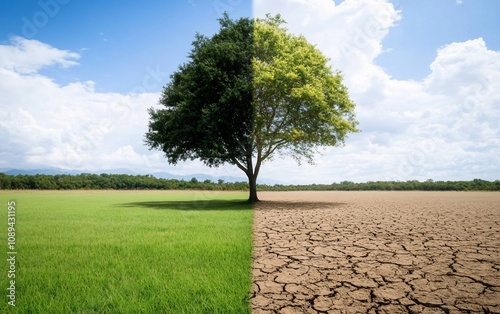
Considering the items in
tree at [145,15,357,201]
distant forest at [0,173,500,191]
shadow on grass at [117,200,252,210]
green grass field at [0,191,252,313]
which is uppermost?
tree at [145,15,357,201]

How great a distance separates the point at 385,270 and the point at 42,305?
17.6 ft

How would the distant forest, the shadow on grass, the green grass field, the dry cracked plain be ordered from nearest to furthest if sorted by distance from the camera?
1. the green grass field
2. the dry cracked plain
3. the shadow on grass
4. the distant forest

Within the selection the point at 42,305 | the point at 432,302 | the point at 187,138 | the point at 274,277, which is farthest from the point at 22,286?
the point at 187,138

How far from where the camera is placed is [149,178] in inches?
2606

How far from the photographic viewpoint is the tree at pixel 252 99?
792 inches

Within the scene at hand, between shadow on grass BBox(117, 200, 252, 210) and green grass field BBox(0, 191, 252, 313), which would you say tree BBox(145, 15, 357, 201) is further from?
green grass field BBox(0, 191, 252, 313)

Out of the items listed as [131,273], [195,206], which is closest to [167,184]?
[195,206]

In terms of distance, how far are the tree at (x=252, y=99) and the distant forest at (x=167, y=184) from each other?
34663 millimetres

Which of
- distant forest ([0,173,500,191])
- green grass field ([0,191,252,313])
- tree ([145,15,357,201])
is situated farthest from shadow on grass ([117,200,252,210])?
distant forest ([0,173,500,191])

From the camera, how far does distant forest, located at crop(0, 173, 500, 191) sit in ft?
177

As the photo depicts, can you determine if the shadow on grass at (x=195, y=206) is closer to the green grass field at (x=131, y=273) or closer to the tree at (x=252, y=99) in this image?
the tree at (x=252, y=99)

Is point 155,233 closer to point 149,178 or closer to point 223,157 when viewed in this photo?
point 223,157

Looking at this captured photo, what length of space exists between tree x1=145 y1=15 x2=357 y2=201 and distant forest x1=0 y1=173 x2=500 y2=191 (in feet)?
114

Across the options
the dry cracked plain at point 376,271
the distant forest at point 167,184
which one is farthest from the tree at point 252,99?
the distant forest at point 167,184
